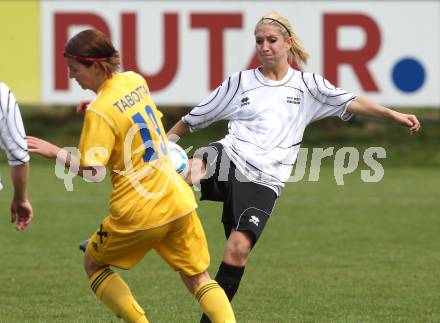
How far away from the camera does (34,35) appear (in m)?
20.2

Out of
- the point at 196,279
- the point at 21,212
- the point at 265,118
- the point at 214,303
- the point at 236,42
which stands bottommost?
the point at 236,42

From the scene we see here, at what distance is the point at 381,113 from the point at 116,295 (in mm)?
2208

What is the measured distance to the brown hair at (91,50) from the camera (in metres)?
5.52

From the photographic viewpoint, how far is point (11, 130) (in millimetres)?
5551

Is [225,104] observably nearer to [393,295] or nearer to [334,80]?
[393,295]

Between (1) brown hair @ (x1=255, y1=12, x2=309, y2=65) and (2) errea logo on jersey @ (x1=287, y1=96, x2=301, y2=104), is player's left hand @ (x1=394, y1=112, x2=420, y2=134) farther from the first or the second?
(1) brown hair @ (x1=255, y1=12, x2=309, y2=65)

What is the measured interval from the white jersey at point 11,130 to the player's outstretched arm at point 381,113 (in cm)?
246

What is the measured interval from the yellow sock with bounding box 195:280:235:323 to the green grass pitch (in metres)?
1.53

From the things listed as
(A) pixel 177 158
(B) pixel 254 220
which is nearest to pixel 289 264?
(B) pixel 254 220

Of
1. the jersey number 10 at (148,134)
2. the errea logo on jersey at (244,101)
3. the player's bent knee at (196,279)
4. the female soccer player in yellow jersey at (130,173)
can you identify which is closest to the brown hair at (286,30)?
the errea logo on jersey at (244,101)

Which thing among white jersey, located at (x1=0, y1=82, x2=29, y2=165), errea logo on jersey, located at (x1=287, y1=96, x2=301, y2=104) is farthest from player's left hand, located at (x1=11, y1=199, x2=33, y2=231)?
errea logo on jersey, located at (x1=287, y1=96, x2=301, y2=104)

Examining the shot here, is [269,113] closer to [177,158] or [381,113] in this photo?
[381,113]

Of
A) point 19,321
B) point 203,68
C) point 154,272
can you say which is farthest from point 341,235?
point 203,68

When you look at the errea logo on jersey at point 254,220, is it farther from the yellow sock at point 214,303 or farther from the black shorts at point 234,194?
the yellow sock at point 214,303
